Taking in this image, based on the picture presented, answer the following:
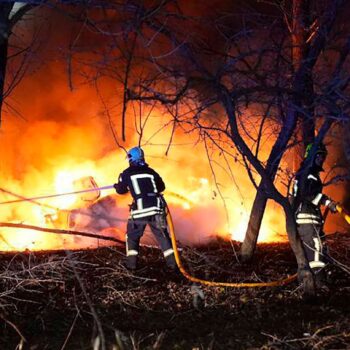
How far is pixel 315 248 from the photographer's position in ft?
19.9

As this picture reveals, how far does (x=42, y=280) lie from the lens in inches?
226

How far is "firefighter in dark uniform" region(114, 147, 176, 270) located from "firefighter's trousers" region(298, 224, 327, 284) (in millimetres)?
1827

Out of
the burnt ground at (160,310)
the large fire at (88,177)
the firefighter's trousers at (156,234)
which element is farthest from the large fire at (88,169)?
the burnt ground at (160,310)

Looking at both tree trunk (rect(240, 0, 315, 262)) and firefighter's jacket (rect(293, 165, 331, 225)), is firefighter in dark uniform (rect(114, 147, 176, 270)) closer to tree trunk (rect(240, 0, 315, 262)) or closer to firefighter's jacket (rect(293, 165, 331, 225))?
tree trunk (rect(240, 0, 315, 262))

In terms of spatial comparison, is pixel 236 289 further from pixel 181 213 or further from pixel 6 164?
pixel 6 164

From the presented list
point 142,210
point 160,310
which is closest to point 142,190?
point 142,210

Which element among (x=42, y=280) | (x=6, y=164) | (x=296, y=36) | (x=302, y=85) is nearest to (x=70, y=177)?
(x=6, y=164)

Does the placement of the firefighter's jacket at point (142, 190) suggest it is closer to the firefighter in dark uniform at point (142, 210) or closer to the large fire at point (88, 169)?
the firefighter in dark uniform at point (142, 210)

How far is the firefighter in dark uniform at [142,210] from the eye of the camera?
6852 mm

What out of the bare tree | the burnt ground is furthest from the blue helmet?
the bare tree

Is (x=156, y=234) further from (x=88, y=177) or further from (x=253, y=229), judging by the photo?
(x=88, y=177)

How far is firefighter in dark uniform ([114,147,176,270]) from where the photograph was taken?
6.85m

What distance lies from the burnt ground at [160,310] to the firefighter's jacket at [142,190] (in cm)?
80

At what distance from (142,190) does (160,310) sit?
2.16 metres
